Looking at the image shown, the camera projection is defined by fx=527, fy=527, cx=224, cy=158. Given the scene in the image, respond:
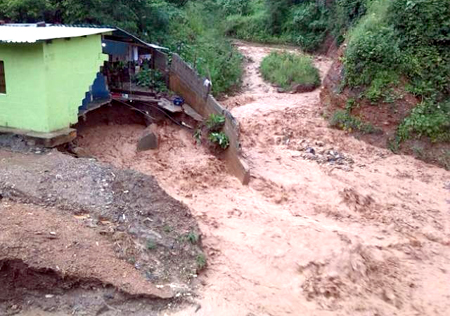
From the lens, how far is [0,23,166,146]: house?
8789 mm

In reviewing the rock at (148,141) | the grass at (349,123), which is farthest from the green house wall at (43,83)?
the grass at (349,123)

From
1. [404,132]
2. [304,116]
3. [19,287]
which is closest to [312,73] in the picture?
[304,116]

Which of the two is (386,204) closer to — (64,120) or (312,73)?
(64,120)

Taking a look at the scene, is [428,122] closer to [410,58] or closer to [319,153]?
[410,58]

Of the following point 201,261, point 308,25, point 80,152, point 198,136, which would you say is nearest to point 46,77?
point 80,152

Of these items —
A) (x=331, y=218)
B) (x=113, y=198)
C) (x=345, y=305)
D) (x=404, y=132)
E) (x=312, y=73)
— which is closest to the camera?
(x=345, y=305)

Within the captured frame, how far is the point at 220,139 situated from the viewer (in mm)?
10688

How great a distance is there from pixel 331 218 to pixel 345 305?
2529 mm

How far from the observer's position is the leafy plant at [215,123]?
35.8 feet

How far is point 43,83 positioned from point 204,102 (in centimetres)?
382

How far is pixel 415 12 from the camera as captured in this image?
1284 cm

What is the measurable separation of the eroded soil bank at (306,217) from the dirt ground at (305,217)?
0.02 m

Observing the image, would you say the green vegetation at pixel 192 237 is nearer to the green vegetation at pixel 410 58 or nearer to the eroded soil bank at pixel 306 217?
the eroded soil bank at pixel 306 217

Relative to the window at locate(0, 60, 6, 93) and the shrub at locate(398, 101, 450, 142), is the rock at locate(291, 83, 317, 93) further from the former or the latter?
the window at locate(0, 60, 6, 93)
